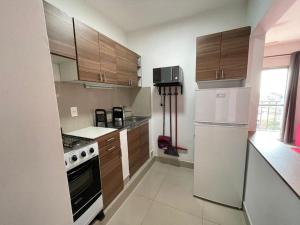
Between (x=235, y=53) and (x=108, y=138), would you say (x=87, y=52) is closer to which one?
(x=108, y=138)

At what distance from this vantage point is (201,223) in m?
1.47

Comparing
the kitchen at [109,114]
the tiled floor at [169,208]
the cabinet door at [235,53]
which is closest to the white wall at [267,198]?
the kitchen at [109,114]

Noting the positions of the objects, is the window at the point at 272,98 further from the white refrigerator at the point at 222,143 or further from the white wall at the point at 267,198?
the white wall at the point at 267,198

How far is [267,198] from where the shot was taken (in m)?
1.05

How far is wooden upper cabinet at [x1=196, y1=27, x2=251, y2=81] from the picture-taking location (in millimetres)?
1674

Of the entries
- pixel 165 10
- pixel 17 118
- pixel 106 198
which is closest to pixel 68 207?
pixel 17 118

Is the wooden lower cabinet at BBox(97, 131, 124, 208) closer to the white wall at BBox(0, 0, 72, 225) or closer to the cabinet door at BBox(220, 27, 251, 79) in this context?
the white wall at BBox(0, 0, 72, 225)

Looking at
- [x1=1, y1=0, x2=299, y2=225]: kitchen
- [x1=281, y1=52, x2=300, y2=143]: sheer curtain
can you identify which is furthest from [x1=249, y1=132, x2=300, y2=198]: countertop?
[x1=281, y1=52, x2=300, y2=143]: sheer curtain

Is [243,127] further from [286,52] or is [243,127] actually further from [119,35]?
[286,52]

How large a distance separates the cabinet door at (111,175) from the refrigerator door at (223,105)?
1.14 meters

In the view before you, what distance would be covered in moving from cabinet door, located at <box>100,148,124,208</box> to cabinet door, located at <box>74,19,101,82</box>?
0.93 m

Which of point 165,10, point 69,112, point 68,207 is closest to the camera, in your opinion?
point 68,207

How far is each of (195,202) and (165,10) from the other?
2.73 meters

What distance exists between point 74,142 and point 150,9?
6.79ft
